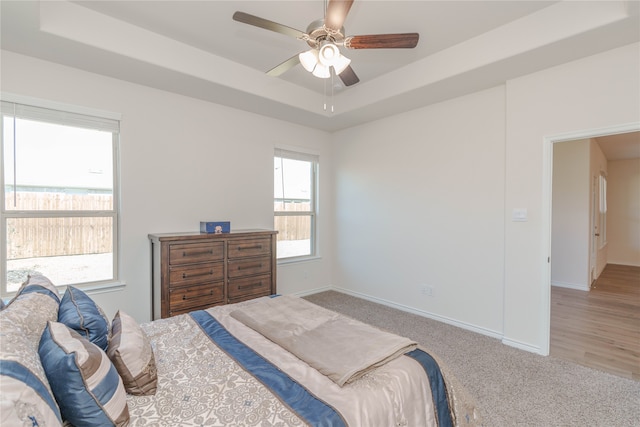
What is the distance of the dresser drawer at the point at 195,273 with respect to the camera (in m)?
2.95

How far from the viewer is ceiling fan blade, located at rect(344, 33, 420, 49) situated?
6.44 ft

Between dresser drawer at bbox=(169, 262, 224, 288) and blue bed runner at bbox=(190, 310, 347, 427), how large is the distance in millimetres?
1261

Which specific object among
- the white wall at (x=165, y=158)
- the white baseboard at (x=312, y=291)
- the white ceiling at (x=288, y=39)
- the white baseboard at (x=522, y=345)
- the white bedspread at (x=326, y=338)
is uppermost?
the white ceiling at (x=288, y=39)

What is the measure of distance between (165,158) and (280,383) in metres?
2.95

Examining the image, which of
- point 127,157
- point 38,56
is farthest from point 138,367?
point 38,56

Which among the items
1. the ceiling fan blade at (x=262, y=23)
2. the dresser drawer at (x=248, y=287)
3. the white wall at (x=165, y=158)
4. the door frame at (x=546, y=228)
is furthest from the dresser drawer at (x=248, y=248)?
the door frame at (x=546, y=228)

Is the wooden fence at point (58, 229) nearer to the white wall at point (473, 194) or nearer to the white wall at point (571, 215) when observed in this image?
the white wall at point (473, 194)

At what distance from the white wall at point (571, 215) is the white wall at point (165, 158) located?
4.89 metres

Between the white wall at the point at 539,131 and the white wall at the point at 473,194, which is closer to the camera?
the white wall at the point at 539,131

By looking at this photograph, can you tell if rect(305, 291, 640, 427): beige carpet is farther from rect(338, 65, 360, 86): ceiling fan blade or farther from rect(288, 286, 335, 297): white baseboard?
rect(338, 65, 360, 86): ceiling fan blade

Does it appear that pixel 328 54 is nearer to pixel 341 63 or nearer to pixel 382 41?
pixel 341 63

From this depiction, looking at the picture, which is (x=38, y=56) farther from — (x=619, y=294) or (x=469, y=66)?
(x=619, y=294)

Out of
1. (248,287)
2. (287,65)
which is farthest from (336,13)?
(248,287)

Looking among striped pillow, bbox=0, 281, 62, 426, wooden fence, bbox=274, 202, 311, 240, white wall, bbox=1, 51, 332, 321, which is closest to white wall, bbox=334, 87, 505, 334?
wooden fence, bbox=274, 202, 311, 240
